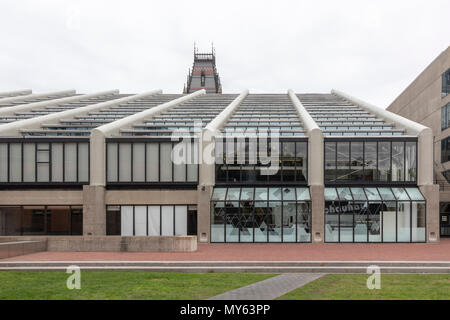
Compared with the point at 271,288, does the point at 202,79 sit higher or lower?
higher

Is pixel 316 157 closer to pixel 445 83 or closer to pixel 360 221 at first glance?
pixel 360 221

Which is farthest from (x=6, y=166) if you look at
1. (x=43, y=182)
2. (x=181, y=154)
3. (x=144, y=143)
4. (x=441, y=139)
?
(x=441, y=139)

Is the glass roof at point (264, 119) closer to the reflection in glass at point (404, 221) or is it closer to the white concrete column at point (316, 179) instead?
the white concrete column at point (316, 179)

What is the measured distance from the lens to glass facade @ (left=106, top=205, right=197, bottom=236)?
34875 mm

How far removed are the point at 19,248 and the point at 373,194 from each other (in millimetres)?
23669

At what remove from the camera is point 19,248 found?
25359 millimetres

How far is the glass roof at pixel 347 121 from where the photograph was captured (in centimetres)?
3669

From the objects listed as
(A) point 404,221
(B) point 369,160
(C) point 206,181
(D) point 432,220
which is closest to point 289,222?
(C) point 206,181

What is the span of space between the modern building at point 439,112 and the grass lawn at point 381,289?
26.4 metres

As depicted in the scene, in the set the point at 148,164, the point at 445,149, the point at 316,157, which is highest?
the point at 445,149

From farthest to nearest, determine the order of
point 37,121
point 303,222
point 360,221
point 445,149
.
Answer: point 445,149 → point 37,121 → point 303,222 → point 360,221

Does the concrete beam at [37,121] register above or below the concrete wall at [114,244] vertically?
above

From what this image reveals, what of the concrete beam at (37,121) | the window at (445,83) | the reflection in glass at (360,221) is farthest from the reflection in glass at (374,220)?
the concrete beam at (37,121)
